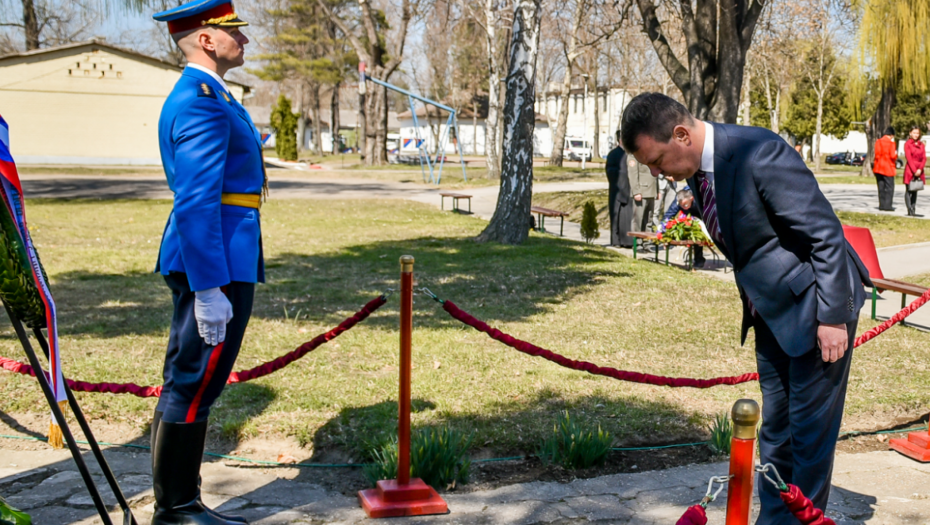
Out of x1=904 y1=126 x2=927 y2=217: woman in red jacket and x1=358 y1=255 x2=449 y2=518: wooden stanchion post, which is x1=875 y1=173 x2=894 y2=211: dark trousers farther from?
x1=358 y1=255 x2=449 y2=518: wooden stanchion post

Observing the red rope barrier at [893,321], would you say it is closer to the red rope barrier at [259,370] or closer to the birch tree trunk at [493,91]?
the red rope barrier at [259,370]

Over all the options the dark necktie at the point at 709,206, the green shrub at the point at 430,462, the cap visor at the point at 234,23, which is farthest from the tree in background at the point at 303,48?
the dark necktie at the point at 709,206

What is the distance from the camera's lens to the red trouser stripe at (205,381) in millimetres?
3367

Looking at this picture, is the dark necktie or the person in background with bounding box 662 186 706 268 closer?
the dark necktie

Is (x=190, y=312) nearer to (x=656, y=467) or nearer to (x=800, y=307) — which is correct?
(x=800, y=307)

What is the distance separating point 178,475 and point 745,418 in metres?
2.34

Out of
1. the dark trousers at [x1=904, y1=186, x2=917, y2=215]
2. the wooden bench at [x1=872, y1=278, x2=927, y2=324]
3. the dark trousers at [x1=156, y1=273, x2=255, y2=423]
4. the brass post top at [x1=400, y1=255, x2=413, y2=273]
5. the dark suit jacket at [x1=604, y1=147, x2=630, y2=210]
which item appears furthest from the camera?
the dark trousers at [x1=904, y1=186, x2=917, y2=215]

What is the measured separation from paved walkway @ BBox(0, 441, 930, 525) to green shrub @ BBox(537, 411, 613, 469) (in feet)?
0.62

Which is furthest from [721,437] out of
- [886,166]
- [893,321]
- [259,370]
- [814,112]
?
[814,112]

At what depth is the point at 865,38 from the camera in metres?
32.1

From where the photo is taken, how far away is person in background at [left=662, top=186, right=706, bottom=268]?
11.6m

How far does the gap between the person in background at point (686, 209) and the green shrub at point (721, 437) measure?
686cm

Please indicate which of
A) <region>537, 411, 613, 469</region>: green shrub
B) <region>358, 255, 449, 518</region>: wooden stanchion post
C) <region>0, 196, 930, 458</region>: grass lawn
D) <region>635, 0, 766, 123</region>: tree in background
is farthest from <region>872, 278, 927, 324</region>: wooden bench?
<region>635, 0, 766, 123</region>: tree in background

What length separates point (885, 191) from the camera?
20469mm
